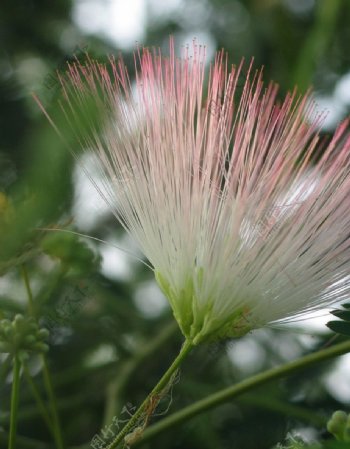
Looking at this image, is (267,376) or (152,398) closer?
(152,398)

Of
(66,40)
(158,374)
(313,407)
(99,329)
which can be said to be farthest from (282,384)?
(66,40)

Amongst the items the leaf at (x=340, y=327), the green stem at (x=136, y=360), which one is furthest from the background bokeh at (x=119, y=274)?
the leaf at (x=340, y=327)

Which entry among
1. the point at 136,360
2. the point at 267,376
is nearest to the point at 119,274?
the point at 136,360

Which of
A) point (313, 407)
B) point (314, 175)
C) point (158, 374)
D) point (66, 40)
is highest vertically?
point (66, 40)

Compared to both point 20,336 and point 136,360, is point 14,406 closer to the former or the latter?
point 20,336

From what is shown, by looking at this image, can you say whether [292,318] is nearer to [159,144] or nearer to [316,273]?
[316,273]
